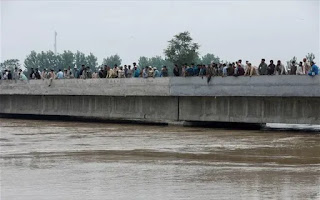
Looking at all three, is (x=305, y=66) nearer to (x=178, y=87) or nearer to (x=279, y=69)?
(x=279, y=69)

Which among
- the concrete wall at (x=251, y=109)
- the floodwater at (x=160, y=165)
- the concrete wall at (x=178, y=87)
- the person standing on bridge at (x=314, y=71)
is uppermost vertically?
the person standing on bridge at (x=314, y=71)

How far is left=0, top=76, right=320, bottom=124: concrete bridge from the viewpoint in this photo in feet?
96.6

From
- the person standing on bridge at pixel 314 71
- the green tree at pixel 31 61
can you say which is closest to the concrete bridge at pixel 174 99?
the person standing on bridge at pixel 314 71

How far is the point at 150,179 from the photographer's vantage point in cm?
1375

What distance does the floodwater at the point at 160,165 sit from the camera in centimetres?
1206

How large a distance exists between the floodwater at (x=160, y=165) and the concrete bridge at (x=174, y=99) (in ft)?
6.34

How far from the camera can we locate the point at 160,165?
16469 mm

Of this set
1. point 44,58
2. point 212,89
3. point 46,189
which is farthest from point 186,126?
point 44,58

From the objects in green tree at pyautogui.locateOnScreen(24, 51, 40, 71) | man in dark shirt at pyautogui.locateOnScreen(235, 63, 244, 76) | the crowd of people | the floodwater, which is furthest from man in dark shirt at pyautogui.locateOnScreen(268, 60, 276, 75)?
green tree at pyautogui.locateOnScreen(24, 51, 40, 71)

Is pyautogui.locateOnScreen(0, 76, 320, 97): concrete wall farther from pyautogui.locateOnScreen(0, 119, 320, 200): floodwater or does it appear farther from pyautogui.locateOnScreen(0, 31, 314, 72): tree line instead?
pyautogui.locateOnScreen(0, 31, 314, 72): tree line

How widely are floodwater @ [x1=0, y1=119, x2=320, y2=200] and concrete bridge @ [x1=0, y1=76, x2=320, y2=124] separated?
1.93 meters

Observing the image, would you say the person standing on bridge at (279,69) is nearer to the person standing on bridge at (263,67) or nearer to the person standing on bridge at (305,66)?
the person standing on bridge at (263,67)

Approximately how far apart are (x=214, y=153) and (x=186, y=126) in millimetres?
13474

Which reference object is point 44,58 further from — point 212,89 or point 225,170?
point 225,170
